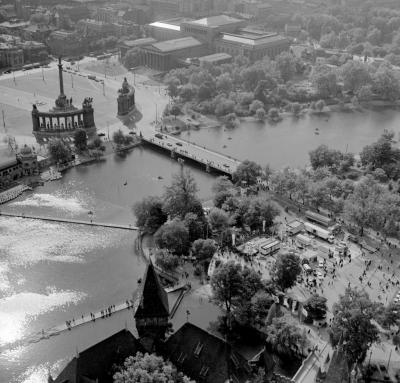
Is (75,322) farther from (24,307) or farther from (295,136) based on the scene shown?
(295,136)

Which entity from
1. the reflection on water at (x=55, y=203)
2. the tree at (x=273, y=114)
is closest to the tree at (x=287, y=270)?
the reflection on water at (x=55, y=203)

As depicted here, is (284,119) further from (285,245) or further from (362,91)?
(285,245)

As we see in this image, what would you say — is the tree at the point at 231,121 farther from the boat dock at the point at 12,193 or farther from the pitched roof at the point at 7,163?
the boat dock at the point at 12,193

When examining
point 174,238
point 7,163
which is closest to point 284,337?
point 174,238

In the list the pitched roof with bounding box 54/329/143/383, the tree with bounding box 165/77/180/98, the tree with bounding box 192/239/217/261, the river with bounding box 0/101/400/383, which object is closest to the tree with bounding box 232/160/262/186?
the river with bounding box 0/101/400/383

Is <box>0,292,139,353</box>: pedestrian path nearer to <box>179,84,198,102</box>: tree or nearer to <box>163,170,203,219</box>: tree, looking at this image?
<box>163,170,203,219</box>: tree

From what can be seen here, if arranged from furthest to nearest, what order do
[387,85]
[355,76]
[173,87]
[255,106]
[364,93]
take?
[355,76], [387,85], [364,93], [173,87], [255,106]
